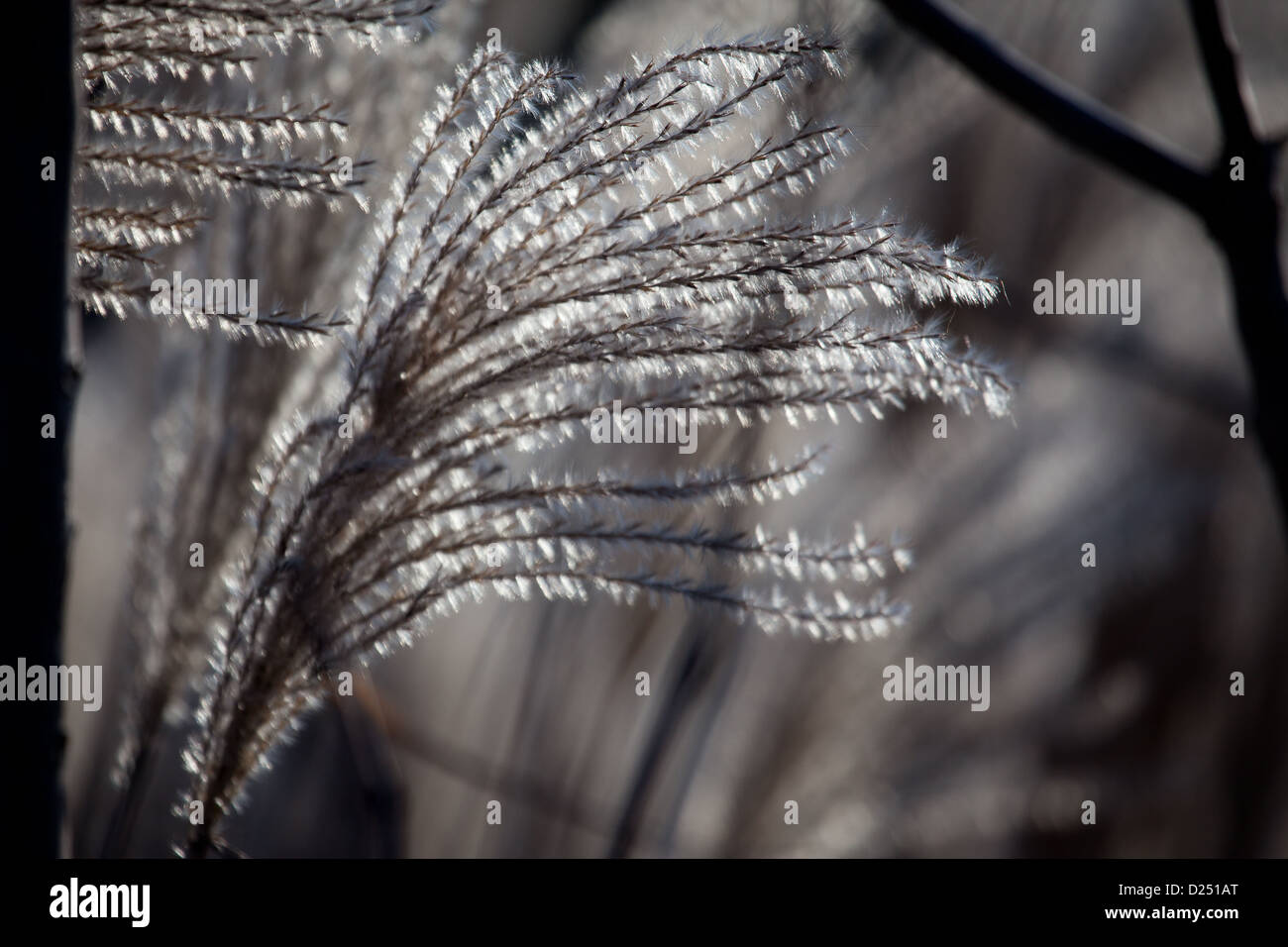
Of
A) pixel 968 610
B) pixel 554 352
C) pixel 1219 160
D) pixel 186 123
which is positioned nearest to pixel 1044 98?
pixel 1219 160

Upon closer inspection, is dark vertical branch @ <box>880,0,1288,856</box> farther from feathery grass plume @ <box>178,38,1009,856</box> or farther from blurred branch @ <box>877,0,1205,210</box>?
feathery grass plume @ <box>178,38,1009,856</box>

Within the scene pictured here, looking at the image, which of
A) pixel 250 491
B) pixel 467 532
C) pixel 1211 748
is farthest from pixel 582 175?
pixel 1211 748

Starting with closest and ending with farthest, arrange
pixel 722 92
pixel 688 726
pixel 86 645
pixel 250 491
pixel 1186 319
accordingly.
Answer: pixel 722 92 → pixel 250 491 → pixel 688 726 → pixel 1186 319 → pixel 86 645

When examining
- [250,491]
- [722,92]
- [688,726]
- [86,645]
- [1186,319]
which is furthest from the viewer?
[86,645]

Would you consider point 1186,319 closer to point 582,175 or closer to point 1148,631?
point 1148,631

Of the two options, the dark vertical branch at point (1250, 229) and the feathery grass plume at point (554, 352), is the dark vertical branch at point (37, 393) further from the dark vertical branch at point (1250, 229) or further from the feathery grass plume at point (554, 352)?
the dark vertical branch at point (1250, 229)

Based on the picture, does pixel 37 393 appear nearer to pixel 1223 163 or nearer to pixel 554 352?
pixel 554 352
